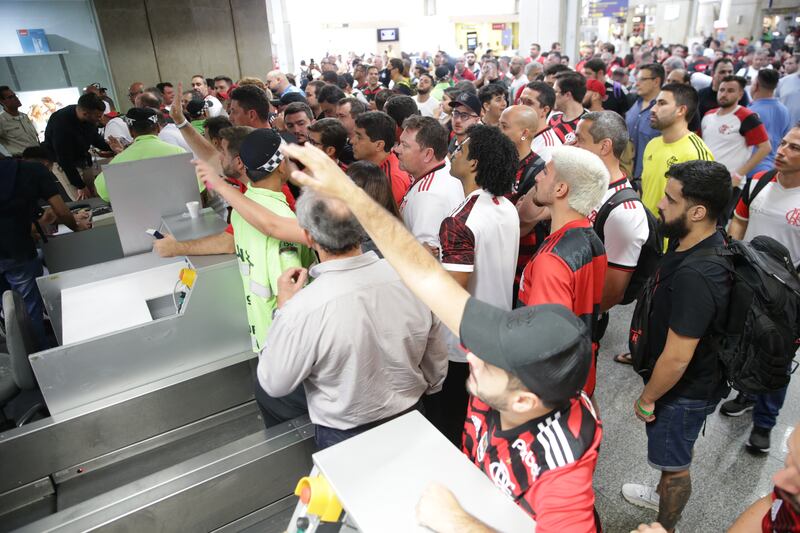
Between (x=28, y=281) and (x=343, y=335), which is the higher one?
Result: (x=343, y=335)

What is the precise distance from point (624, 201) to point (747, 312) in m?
1.05

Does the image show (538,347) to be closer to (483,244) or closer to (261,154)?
(483,244)

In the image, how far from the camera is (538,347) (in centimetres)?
98

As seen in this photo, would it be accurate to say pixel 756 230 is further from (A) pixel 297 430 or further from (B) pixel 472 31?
(B) pixel 472 31

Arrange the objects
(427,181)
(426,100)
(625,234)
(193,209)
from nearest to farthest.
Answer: (625,234), (427,181), (193,209), (426,100)

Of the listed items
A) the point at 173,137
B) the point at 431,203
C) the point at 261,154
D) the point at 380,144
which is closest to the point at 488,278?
the point at 431,203

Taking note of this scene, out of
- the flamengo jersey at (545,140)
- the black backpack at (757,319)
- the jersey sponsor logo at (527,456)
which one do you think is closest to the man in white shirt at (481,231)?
the black backpack at (757,319)

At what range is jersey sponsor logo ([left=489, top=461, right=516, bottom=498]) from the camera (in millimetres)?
1148

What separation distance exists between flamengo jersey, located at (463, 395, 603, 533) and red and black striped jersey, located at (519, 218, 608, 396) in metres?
0.83

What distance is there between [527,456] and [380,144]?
2.71m

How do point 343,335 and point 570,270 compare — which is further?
point 570,270

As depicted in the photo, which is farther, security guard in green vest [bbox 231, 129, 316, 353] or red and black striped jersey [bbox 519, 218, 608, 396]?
security guard in green vest [bbox 231, 129, 316, 353]

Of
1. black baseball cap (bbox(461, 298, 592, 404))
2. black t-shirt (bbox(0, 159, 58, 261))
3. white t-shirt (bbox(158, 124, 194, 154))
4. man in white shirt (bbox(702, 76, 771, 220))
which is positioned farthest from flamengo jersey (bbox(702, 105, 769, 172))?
black t-shirt (bbox(0, 159, 58, 261))

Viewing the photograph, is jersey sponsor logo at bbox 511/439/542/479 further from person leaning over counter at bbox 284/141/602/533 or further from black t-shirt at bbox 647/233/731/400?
black t-shirt at bbox 647/233/731/400
